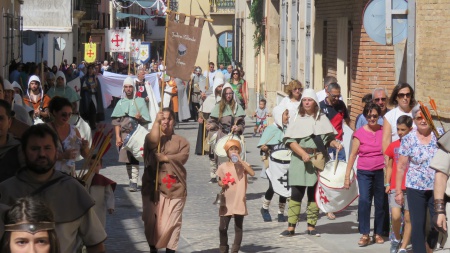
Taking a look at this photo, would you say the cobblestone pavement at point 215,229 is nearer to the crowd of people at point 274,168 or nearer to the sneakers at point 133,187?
the sneakers at point 133,187

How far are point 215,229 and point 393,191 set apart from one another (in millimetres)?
2784

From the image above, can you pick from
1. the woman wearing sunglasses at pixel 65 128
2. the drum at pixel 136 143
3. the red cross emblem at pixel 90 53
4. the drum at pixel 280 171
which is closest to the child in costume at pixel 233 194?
the woman wearing sunglasses at pixel 65 128

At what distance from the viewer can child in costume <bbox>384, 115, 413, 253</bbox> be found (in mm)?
11156

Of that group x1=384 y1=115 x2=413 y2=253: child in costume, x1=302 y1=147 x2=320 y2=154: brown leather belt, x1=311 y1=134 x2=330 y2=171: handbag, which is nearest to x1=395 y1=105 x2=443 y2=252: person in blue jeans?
x1=384 y1=115 x2=413 y2=253: child in costume

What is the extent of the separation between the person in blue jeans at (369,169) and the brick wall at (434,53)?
206 cm

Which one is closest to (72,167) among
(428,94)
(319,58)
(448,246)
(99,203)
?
(99,203)

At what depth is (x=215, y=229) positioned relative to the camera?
44.4ft

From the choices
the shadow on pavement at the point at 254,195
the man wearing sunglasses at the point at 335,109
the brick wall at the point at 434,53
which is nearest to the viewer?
the man wearing sunglasses at the point at 335,109

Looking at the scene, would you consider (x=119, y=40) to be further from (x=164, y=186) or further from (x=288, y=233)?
(x=164, y=186)

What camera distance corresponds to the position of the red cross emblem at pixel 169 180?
36.6ft

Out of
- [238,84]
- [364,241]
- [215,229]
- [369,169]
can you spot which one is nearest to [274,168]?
[215,229]

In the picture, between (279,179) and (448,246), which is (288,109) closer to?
(279,179)

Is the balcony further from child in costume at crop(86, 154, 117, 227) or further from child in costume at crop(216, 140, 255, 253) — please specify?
child in costume at crop(86, 154, 117, 227)

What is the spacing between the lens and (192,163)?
21.4 meters
